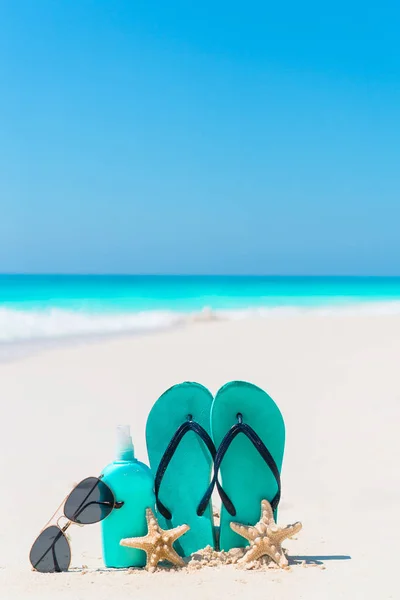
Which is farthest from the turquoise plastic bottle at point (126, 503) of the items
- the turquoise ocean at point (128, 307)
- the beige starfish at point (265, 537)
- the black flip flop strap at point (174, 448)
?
the turquoise ocean at point (128, 307)

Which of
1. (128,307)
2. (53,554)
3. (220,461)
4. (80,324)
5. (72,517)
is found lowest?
(53,554)

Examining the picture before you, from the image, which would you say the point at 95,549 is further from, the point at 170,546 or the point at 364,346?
the point at 364,346

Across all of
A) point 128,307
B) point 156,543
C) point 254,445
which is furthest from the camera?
point 128,307

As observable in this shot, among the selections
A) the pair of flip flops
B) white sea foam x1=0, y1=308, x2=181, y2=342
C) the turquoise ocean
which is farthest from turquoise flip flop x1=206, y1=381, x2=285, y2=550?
white sea foam x1=0, y1=308, x2=181, y2=342

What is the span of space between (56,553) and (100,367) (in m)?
5.82

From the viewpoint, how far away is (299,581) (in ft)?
7.91

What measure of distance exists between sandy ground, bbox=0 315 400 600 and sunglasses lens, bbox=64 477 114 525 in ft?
0.67

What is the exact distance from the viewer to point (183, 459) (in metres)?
2.79

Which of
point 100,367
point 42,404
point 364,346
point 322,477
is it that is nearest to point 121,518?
point 322,477

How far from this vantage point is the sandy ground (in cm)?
243

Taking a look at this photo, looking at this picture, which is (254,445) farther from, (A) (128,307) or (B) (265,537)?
(A) (128,307)

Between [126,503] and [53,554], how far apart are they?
334mm

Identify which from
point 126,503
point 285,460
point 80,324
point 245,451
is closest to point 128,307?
point 80,324

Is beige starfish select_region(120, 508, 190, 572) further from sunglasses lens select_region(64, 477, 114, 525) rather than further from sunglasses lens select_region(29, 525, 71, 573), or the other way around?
sunglasses lens select_region(29, 525, 71, 573)
